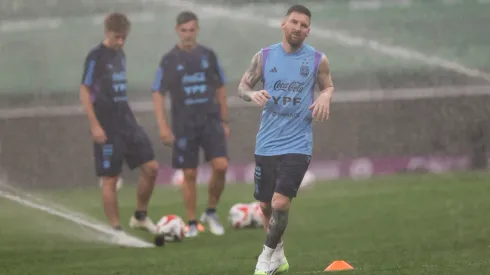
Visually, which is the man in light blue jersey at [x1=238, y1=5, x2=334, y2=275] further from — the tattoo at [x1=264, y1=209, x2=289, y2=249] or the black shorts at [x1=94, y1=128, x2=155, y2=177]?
the black shorts at [x1=94, y1=128, x2=155, y2=177]

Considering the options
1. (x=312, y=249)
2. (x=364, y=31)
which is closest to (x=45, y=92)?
(x=364, y=31)

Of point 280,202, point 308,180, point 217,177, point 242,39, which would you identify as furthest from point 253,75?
point 242,39

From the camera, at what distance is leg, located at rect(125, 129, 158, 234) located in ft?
33.9

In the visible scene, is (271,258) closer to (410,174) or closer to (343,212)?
(343,212)

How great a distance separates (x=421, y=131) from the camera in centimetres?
1794

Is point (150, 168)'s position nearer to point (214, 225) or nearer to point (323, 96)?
point (214, 225)

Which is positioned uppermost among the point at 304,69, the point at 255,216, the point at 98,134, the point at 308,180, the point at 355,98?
the point at 304,69

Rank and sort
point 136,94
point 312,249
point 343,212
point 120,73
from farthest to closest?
point 136,94, point 343,212, point 120,73, point 312,249

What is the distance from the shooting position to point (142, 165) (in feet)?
34.1

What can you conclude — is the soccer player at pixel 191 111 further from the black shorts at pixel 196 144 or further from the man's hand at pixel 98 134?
the man's hand at pixel 98 134

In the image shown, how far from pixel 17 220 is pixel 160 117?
2.73 m

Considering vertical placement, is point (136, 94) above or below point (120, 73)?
below

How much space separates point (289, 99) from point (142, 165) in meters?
3.60

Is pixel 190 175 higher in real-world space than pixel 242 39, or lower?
higher
